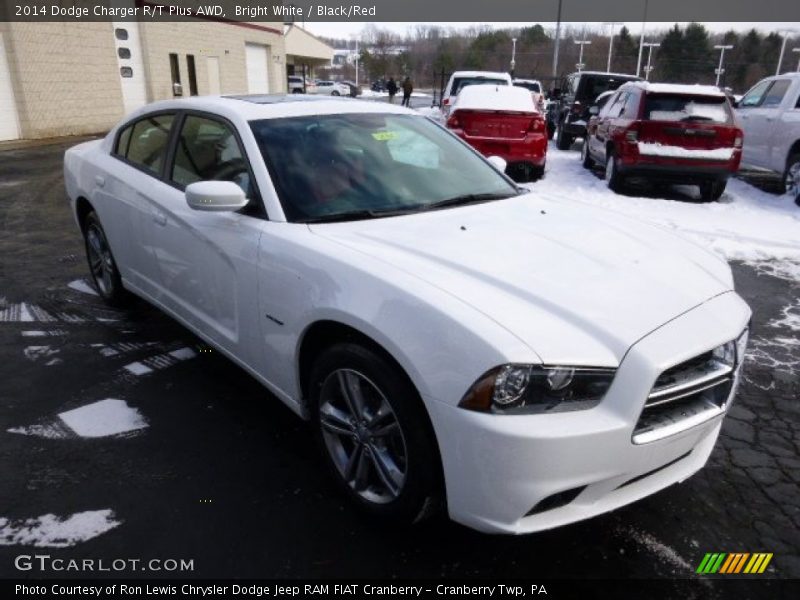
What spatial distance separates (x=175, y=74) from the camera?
2286cm

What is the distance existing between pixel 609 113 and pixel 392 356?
31.2 ft

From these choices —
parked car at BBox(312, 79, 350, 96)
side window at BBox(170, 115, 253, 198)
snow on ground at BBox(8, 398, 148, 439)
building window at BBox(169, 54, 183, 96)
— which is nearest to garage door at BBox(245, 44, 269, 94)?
building window at BBox(169, 54, 183, 96)

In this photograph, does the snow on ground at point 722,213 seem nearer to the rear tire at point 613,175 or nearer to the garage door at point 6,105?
the rear tire at point 613,175

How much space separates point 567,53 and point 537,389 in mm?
96646

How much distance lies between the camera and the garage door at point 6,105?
50.6 feet

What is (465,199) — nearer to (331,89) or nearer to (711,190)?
(711,190)

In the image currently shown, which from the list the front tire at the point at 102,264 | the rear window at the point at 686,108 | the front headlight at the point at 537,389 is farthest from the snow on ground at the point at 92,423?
the rear window at the point at 686,108

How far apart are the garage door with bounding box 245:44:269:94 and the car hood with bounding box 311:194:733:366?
27785 mm

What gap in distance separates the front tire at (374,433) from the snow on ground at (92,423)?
115 centimetres

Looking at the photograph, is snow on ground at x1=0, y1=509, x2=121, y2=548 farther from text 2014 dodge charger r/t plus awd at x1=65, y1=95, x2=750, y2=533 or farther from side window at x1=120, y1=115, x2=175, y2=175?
side window at x1=120, y1=115, x2=175, y2=175

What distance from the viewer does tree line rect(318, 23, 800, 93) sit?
225 feet

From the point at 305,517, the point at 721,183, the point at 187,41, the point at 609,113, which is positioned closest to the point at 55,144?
the point at 187,41

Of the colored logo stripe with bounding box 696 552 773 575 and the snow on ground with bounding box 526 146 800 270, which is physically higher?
the colored logo stripe with bounding box 696 552 773 575

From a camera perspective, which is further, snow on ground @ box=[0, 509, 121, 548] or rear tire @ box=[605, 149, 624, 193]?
rear tire @ box=[605, 149, 624, 193]
